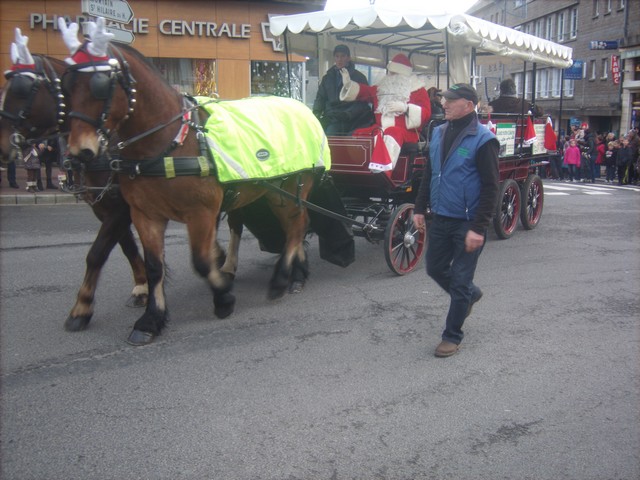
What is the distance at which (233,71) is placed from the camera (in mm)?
17188

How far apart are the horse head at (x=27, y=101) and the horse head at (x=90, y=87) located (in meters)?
0.18

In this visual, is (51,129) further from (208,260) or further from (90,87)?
(208,260)

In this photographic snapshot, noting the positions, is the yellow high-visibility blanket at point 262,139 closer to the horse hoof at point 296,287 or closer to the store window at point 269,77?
the horse hoof at point 296,287

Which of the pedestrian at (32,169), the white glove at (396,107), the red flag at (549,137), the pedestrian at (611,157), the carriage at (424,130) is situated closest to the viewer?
the carriage at (424,130)

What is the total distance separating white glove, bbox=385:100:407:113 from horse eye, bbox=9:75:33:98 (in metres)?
3.69

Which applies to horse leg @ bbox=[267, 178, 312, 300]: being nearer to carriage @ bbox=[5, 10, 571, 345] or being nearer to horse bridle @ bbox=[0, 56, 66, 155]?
carriage @ bbox=[5, 10, 571, 345]

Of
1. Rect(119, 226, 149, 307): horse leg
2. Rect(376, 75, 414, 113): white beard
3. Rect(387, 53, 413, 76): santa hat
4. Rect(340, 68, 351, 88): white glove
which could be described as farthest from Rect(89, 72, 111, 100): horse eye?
Rect(387, 53, 413, 76): santa hat

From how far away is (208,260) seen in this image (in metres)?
4.86

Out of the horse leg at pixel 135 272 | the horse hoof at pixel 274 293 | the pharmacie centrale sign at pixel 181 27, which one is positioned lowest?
the horse hoof at pixel 274 293

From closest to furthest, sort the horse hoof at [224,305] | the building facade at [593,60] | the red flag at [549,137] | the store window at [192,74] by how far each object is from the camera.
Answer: the horse hoof at [224,305] → the red flag at [549,137] → the store window at [192,74] → the building facade at [593,60]

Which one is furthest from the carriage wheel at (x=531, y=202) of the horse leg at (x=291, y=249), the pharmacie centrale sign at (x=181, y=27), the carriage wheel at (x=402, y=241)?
the pharmacie centrale sign at (x=181, y=27)

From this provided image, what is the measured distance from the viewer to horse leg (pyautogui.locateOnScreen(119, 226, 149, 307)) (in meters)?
5.51

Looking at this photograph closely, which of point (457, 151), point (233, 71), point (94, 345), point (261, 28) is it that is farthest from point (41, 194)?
point (457, 151)

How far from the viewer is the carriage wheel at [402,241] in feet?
21.2
